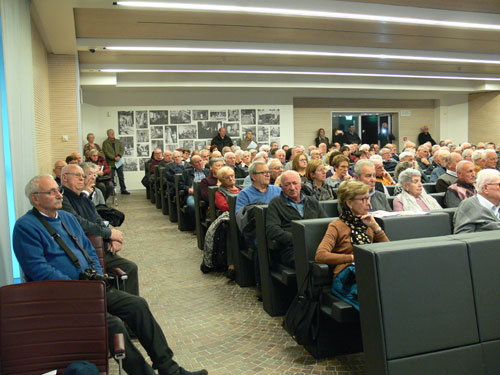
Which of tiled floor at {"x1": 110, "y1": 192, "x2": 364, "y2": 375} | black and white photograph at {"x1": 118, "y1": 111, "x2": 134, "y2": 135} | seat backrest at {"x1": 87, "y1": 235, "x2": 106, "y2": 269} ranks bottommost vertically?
tiled floor at {"x1": 110, "y1": 192, "x2": 364, "y2": 375}

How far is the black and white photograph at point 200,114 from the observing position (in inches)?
583

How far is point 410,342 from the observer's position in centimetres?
222

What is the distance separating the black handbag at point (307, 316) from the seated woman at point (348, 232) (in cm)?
16

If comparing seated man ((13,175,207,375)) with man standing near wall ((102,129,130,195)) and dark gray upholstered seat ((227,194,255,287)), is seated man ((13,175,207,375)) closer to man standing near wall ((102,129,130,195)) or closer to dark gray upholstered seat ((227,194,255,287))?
dark gray upholstered seat ((227,194,255,287))

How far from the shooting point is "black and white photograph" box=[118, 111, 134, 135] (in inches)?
559

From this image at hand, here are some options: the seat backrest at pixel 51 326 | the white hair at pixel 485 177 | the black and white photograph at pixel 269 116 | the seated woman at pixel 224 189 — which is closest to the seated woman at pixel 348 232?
the white hair at pixel 485 177

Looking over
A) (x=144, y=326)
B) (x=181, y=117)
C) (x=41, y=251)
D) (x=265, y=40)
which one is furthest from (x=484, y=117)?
(x=41, y=251)

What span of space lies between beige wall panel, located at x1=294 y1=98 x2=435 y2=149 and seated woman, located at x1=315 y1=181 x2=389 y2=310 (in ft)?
43.6

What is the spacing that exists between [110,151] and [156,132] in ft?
5.82

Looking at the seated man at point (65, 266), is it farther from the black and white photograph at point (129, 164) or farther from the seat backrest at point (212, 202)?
the black and white photograph at point (129, 164)

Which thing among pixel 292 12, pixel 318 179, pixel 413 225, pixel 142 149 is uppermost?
pixel 292 12

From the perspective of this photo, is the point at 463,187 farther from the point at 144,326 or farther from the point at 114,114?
the point at 114,114

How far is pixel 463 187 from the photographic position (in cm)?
454

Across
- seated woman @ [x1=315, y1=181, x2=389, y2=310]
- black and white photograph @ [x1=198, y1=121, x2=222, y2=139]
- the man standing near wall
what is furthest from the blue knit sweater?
black and white photograph @ [x1=198, y1=121, x2=222, y2=139]
